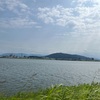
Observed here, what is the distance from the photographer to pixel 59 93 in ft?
25.1

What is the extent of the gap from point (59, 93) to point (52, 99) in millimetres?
677

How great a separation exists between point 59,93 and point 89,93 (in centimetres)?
122

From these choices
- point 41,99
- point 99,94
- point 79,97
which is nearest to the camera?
point 41,99

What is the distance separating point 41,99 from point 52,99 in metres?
0.38

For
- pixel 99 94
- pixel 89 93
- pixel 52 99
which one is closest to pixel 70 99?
pixel 52 99

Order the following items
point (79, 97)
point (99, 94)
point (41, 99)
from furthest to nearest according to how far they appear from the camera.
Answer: point (99, 94)
point (79, 97)
point (41, 99)

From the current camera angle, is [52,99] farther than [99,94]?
No

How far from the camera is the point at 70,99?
7.02 metres

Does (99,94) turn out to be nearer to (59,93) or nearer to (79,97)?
(79,97)

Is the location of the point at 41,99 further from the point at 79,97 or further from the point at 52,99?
the point at 79,97

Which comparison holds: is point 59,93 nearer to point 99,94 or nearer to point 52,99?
point 52,99

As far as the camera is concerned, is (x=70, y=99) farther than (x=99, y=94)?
No

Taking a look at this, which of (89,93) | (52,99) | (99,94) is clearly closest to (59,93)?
(52,99)

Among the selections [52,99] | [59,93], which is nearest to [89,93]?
[59,93]
